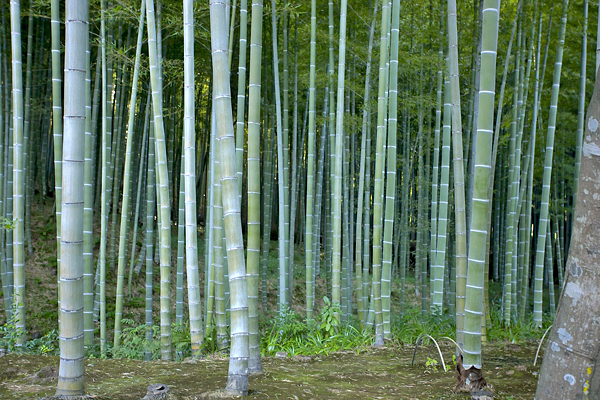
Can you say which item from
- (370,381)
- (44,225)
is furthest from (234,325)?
(44,225)

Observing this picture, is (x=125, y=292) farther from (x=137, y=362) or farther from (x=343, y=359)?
(x=343, y=359)

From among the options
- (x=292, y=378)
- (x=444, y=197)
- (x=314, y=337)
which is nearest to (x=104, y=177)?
(x=314, y=337)

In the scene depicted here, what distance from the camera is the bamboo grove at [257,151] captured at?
217 centimetres

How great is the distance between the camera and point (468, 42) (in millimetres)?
6801

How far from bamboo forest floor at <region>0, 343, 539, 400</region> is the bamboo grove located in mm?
267

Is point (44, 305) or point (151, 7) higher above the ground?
point (151, 7)

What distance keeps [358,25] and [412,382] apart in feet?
15.7

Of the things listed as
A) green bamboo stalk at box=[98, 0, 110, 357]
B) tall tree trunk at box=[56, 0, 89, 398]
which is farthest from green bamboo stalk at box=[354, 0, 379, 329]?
tall tree trunk at box=[56, 0, 89, 398]

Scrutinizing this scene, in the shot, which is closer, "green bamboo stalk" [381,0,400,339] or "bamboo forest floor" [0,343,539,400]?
"bamboo forest floor" [0,343,539,400]

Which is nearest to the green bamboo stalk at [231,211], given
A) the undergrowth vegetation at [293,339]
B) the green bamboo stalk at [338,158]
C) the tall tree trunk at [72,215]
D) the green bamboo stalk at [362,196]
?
the tall tree trunk at [72,215]

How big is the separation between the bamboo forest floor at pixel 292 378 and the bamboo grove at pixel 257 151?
0.88 ft

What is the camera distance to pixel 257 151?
107 inches

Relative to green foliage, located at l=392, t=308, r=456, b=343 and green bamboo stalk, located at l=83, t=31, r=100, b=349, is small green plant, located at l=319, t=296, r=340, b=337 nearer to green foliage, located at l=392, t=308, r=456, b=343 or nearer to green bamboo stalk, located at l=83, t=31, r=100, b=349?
green foliage, located at l=392, t=308, r=456, b=343

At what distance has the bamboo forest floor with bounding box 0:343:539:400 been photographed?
2367 mm
